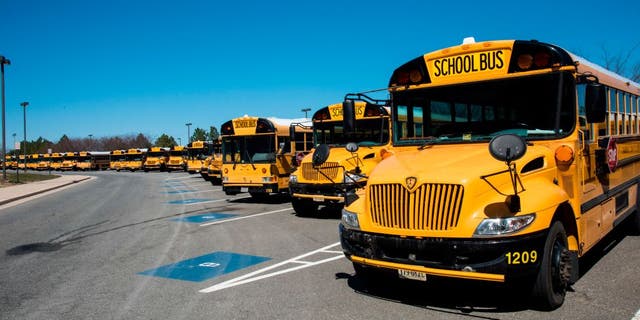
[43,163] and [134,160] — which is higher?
[134,160]

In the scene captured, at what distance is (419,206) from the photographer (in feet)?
14.8

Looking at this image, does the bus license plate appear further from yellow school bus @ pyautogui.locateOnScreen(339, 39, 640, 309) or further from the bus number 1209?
the bus number 1209

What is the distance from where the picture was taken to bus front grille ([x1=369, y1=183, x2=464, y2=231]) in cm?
439

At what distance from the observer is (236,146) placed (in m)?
16.2

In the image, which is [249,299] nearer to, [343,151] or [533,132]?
[533,132]

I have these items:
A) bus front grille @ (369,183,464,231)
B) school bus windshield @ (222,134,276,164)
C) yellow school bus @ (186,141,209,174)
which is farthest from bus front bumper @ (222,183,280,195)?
yellow school bus @ (186,141,209,174)

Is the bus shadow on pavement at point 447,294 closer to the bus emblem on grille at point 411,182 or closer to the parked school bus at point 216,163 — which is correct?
the bus emblem on grille at point 411,182

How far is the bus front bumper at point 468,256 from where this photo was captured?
4203mm

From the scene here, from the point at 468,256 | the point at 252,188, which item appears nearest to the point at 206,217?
the point at 252,188

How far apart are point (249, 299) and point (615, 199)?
4.63 metres

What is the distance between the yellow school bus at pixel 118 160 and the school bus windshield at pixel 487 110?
201ft

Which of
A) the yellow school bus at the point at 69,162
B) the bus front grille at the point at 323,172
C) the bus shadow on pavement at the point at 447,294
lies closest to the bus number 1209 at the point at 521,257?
the bus shadow on pavement at the point at 447,294

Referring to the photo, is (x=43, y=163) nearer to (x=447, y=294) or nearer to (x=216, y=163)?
(x=216, y=163)

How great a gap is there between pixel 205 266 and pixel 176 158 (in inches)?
1758
